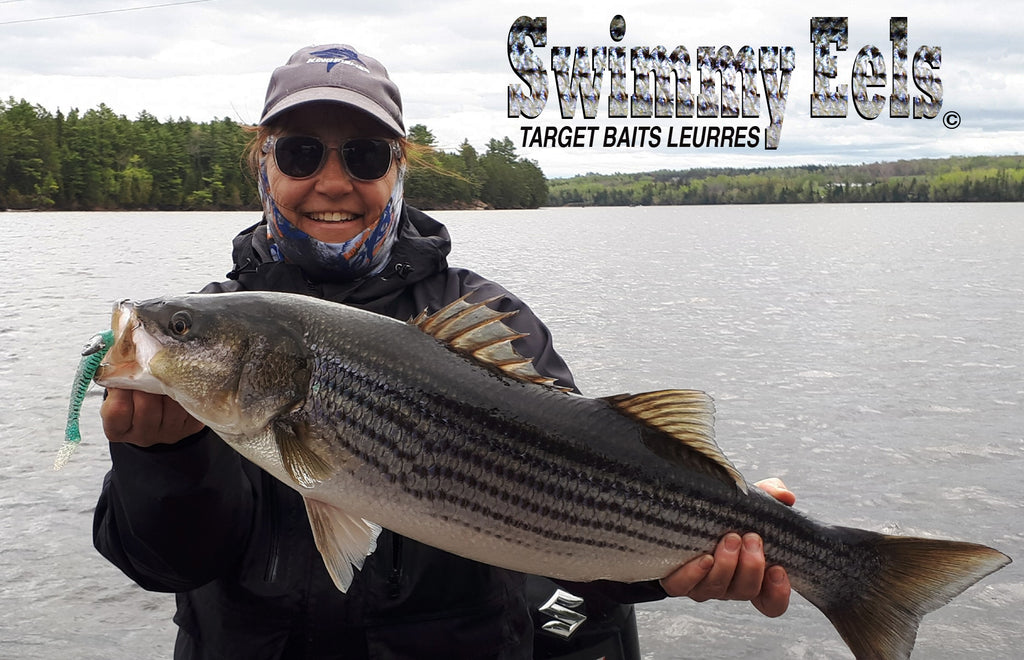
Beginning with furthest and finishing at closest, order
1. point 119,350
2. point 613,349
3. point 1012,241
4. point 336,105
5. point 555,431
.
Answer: point 1012,241, point 613,349, point 336,105, point 555,431, point 119,350

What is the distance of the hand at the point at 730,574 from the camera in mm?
3139

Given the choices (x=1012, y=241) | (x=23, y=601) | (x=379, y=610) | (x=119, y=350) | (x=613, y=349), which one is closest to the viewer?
(x=119, y=350)

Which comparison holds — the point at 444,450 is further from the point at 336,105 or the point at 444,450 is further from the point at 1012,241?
the point at 1012,241

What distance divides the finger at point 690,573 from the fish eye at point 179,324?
6.09ft

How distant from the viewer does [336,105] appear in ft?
12.1

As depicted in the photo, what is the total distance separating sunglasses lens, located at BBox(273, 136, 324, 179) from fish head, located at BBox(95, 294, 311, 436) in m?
1.00

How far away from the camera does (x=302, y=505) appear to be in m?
3.31

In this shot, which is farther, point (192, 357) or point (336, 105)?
point (336, 105)

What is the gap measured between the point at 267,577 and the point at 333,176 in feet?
5.35

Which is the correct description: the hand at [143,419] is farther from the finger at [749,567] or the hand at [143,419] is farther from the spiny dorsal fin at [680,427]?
the finger at [749,567]

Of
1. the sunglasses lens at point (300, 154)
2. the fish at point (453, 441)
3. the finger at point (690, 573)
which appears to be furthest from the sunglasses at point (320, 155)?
the finger at point (690, 573)

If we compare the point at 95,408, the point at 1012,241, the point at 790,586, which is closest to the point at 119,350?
the point at 790,586

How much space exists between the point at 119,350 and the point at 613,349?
15.8m

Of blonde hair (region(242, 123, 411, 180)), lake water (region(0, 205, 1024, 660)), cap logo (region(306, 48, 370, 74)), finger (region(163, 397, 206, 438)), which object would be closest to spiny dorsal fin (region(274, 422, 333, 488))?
finger (region(163, 397, 206, 438))
